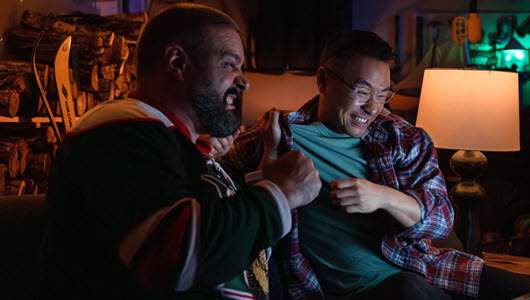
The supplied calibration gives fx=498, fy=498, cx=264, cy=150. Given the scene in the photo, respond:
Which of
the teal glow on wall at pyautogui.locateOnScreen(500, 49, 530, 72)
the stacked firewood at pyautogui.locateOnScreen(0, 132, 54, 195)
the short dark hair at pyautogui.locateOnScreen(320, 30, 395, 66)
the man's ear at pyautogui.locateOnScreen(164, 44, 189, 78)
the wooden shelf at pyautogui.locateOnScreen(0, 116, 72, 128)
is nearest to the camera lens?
the man's ear at pyautogui.locateOnScreen(164, 44, 189, 78)

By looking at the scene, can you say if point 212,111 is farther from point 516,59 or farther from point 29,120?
point 516,59

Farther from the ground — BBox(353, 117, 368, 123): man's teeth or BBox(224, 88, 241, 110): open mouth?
BBox(224, 88, 241, 110): open mouth

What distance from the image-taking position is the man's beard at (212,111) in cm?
104

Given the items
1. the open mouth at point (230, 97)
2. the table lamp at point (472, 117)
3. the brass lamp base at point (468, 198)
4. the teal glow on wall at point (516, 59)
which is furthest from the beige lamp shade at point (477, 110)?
the teal glow on wall at point (516, 59)

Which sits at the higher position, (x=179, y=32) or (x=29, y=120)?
(x=179, y=32)

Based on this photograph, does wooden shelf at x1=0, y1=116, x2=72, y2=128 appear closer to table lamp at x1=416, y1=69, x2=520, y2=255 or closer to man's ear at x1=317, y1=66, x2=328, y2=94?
man's ear at x1=317, y1=66, x2=328, y2=94

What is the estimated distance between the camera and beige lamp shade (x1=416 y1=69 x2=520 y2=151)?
2174mm

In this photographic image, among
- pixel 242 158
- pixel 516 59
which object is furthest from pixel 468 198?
pixel 516 59

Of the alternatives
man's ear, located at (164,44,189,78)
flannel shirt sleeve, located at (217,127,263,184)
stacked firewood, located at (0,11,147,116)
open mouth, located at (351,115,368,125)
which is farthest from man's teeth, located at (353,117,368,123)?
stacked firewood, located at (0,11,147,116)

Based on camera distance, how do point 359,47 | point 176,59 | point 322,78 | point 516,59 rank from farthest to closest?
point 516,59 → point 322,78 → point 359,47 → point 176,59

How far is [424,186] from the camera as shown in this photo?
148 cm

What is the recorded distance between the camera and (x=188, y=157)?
3.11ft

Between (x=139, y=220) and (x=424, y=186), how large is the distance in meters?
0.97

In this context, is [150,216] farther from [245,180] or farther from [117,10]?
[117,10]
